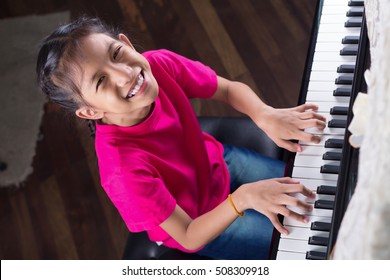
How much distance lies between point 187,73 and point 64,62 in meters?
0.38

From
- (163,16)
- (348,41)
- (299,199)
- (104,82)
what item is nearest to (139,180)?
(104,82)

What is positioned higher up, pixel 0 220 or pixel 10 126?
pixel 10 126

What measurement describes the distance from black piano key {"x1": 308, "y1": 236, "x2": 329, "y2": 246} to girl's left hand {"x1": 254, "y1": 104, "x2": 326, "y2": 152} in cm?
21

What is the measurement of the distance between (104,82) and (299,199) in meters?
0.46

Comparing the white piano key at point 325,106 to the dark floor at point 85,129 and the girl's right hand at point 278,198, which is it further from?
the dark floor at point 85,129

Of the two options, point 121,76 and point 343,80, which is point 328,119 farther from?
point 121,76

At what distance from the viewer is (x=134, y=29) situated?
7.59 feet

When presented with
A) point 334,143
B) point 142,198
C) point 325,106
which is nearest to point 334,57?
point 325,106

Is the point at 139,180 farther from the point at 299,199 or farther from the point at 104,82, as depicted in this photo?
the point at 299,199

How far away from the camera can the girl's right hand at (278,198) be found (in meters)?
1.02

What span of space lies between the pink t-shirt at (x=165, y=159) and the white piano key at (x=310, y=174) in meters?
0.28

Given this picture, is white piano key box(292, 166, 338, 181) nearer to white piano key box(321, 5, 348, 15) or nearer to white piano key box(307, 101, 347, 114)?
white piano key box(307, 101, 347, 114)

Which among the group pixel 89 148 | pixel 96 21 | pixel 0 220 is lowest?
pixel 0 220

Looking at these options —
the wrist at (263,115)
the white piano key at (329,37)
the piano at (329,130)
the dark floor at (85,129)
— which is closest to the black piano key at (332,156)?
the piano at (329,130)
